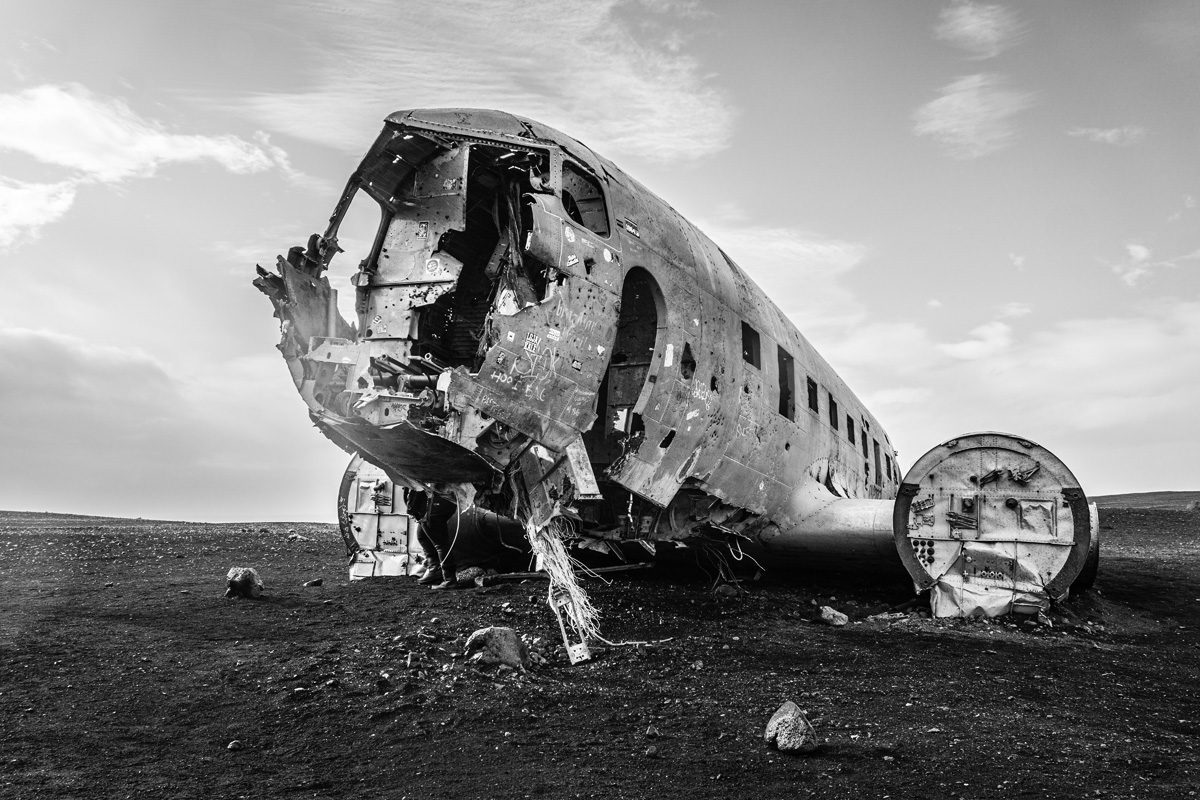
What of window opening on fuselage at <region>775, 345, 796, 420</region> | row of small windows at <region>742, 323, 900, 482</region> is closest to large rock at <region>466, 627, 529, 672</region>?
row of small windows at <region>742, 323, 900, 482</region>

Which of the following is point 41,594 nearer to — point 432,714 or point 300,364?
point 300,364

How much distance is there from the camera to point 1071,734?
261 inches

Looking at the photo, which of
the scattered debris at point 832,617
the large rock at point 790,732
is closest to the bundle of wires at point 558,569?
the large rock at point 790,732

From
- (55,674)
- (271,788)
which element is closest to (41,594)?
(55,674)

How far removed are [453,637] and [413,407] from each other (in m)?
2.33

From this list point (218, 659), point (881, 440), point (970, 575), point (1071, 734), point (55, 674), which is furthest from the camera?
point (881, 440)

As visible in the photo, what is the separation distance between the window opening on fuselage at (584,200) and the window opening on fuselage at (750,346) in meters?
2.62

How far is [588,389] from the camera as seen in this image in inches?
323

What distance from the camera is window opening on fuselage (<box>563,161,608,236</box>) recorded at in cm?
882

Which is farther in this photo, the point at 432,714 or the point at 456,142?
the point at 456,142

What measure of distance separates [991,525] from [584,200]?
222 inches

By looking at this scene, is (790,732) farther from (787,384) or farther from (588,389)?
(787,384)

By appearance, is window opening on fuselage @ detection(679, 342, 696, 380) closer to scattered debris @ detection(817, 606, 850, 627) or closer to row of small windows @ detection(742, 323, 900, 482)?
row of small windows @ detection(742, 323, 900, 482)

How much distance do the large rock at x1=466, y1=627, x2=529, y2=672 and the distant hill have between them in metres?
29.9
